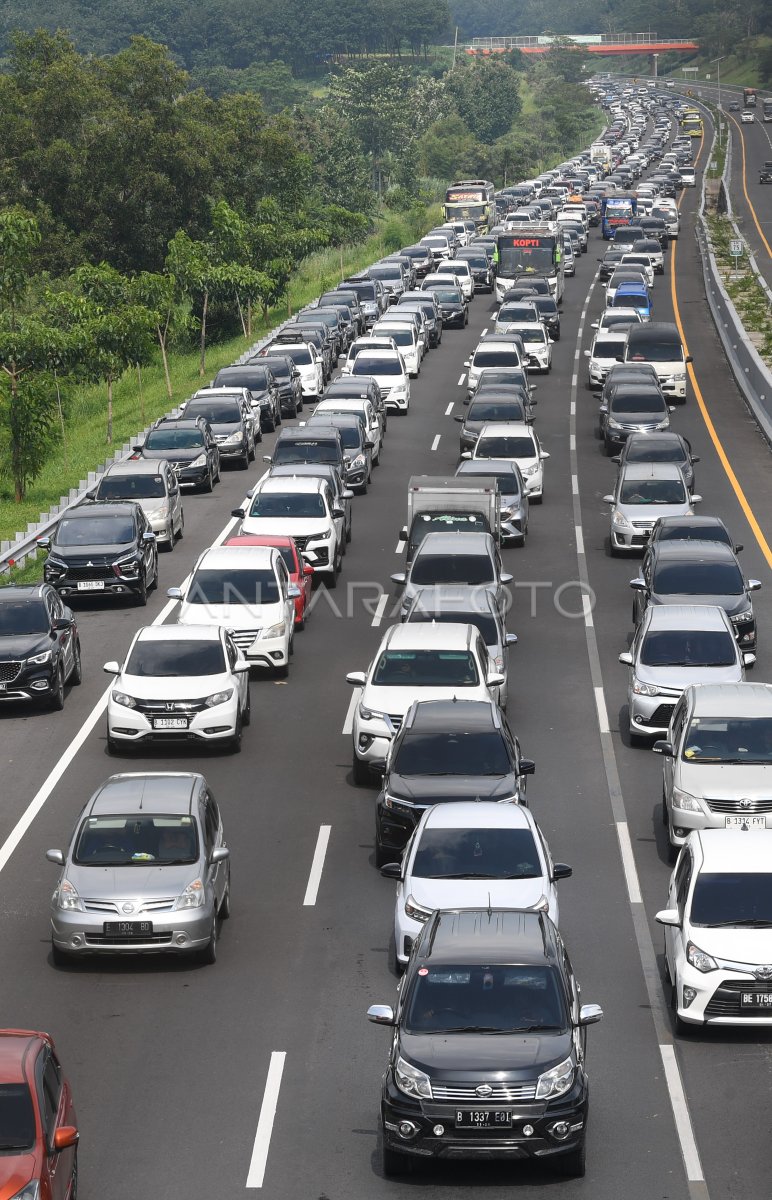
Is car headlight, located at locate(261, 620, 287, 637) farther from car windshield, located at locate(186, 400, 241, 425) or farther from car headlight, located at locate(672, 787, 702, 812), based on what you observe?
car windshield, located at locate(186, 400, 241, 425)

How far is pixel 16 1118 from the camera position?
1099cm

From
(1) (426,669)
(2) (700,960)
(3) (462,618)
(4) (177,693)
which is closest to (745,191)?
(3) (462,618)

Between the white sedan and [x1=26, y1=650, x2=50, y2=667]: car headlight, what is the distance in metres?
9.49

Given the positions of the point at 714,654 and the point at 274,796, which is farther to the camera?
the point at 714,654

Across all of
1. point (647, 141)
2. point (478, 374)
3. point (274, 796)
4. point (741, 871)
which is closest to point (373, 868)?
point (274, 796)

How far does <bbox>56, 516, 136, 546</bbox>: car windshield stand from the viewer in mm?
31375

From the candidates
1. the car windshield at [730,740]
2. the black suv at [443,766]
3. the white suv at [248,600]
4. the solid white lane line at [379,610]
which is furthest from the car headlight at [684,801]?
the solid white lane line at [379,610]

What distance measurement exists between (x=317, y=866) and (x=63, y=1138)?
834 centimetres

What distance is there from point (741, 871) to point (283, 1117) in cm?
430

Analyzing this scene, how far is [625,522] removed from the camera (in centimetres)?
3412

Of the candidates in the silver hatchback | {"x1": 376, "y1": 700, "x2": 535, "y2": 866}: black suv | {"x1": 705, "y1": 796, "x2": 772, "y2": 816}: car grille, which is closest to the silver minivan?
{"x1": 376, "y1": 700, "x2": 535, "y2": 866}: black suv

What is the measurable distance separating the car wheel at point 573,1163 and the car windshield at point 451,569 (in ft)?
52.4

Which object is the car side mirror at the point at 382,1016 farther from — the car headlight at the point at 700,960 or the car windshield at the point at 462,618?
the car windshield at the point at 462,618

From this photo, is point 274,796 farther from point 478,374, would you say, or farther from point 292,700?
point 478,374
